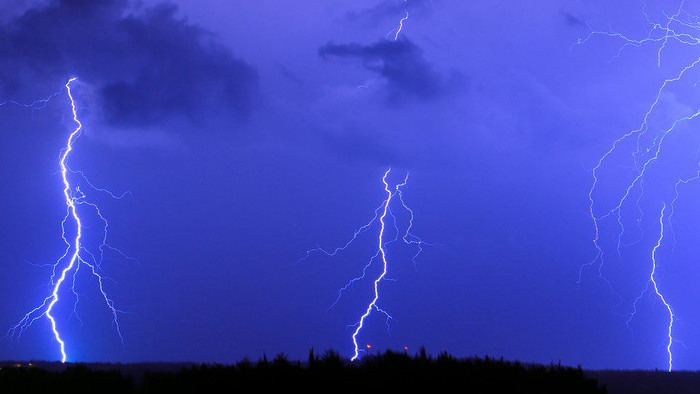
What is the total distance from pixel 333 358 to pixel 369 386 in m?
0.87

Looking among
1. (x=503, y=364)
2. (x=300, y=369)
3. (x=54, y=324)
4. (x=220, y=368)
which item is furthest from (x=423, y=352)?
(x=54, y=324)

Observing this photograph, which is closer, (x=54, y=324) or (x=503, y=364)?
(x=503, y=364)

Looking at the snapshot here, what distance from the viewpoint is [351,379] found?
6.76m

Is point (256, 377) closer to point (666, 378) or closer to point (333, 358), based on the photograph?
point (333, 358)

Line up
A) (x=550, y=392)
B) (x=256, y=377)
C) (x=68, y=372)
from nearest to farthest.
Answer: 1. (x=550, y=392)
2. (x=256, y=377)
3. (x=68, y=372)

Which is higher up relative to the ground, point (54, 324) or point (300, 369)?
point (54, 324)

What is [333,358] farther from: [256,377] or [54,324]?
[54,324]

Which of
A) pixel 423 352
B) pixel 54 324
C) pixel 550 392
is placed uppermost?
pixel 54 324

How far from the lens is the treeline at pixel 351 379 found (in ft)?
21.4

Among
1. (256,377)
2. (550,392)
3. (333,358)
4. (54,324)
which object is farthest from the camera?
(54,324)

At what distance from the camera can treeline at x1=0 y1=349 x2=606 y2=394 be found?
6.51 metres

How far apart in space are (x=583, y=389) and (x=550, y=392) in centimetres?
32

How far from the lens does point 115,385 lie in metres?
7.41

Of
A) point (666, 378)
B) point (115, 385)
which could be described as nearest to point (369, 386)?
point (115, 385)
